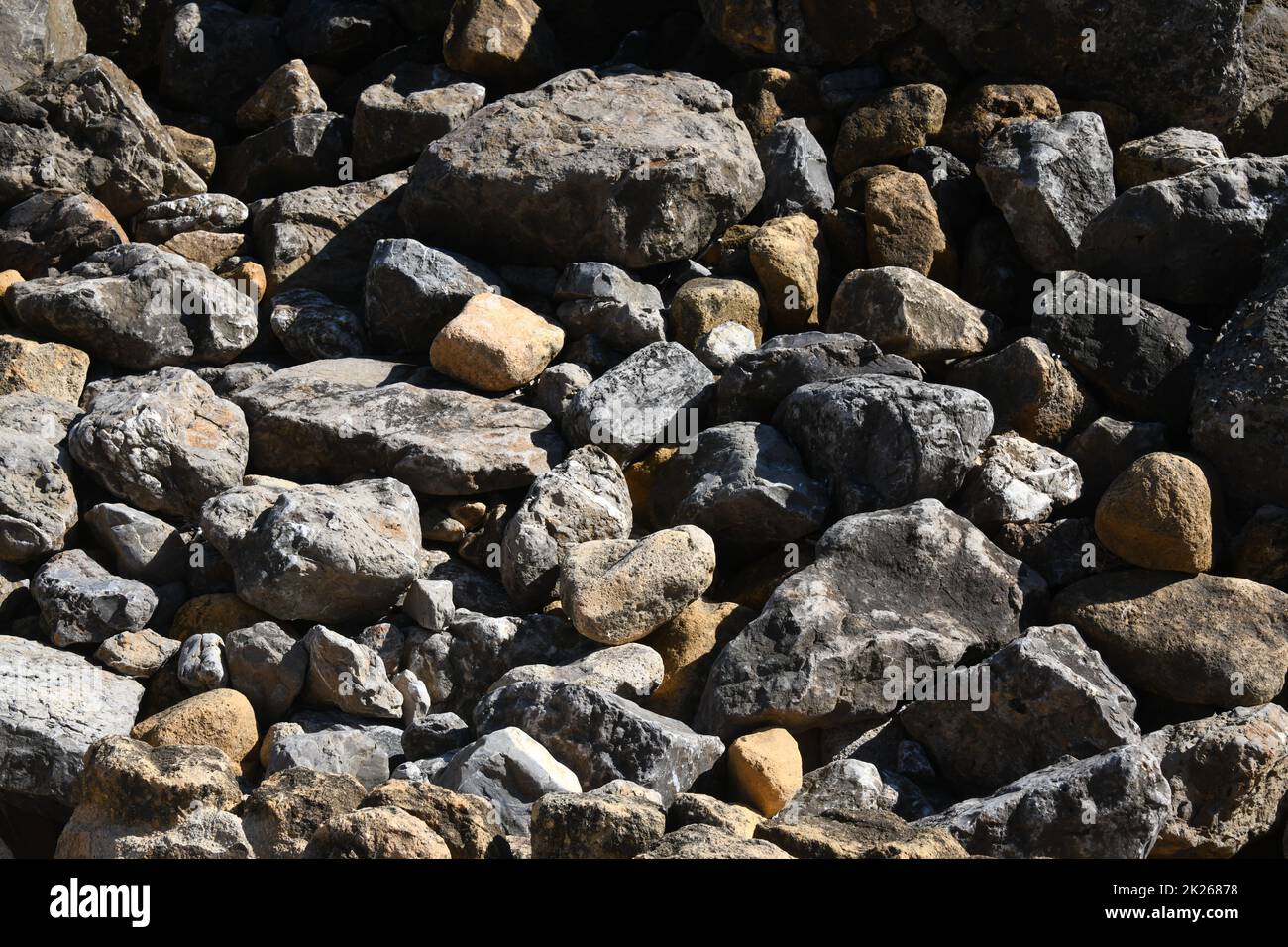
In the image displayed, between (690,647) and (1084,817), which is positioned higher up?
(690,647)

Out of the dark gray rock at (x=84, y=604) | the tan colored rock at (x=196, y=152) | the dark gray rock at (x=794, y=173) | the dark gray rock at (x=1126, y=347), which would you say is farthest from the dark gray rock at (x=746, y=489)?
the tan colored rock at (x=196, y=152)

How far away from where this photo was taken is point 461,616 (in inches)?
235

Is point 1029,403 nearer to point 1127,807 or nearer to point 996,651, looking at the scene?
point 996,651

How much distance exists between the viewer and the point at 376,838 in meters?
4.04

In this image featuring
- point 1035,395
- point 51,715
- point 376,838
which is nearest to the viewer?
point 376,838

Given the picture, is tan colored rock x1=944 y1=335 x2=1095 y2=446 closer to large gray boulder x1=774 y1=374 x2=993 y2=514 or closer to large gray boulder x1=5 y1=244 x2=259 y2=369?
large gray boulder x1=774 y1=374 x2=993 y2=514

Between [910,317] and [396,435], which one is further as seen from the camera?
[910,317]

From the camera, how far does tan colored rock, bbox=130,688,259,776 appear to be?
5.30 meters

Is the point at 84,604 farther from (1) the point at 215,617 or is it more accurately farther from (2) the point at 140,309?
(2) the point at 140,309

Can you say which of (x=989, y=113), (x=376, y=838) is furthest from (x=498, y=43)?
(x=376, y=838)

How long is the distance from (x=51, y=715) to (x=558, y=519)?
2150 mm

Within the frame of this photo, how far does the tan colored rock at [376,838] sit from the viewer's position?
4.03m

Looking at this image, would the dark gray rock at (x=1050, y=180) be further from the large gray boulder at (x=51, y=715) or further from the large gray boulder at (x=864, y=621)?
the large gray boulder at (x=51, y=715)

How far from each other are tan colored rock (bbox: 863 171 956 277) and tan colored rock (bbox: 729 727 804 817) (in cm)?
338
